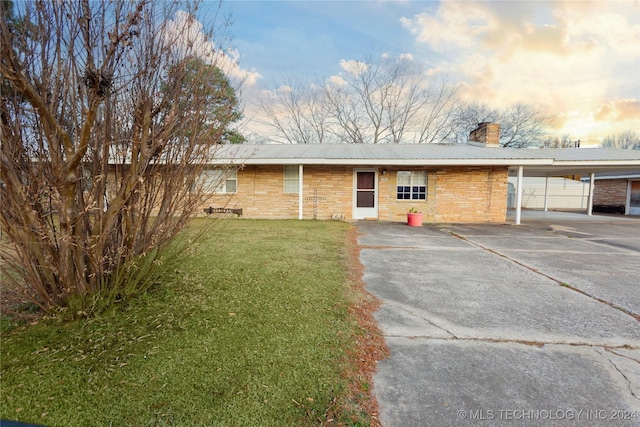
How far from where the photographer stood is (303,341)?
2572 millimetres

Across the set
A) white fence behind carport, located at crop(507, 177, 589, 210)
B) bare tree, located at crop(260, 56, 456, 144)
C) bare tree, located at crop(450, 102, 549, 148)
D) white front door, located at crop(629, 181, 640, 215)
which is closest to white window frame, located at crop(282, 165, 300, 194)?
bare tree, located at crop(260, 56, 456, 144)

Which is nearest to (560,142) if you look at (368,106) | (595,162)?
(368,106)

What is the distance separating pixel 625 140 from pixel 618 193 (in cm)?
3569

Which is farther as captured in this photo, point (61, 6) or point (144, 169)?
point (144, 169)

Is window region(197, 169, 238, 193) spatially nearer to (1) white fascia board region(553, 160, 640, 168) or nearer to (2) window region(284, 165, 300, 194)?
(2) window region(284, 165, 300, 194)

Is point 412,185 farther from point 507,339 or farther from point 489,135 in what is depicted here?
point 507,339

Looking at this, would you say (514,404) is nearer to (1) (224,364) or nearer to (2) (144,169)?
(1) (224,364)

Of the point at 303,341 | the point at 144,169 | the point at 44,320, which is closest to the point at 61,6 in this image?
the point at 144,169

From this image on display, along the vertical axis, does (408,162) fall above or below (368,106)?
below

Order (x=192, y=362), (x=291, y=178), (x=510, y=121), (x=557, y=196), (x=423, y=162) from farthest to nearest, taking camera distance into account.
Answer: (x=510, y=121)
(x=557, y=196)
(x=291, y=178)
(x=423, y=162)
(x=192, y=362)

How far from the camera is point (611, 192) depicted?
19.8 meters

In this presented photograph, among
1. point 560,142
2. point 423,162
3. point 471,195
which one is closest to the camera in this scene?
point 423,162

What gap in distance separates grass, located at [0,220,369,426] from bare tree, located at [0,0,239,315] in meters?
0.43

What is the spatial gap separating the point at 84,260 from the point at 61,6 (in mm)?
1999
